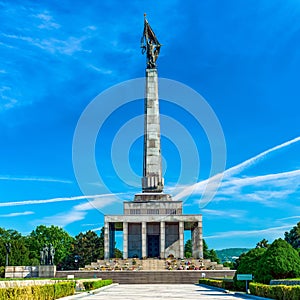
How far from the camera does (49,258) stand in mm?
43781

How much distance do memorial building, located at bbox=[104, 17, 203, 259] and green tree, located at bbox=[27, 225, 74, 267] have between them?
92.3 feet

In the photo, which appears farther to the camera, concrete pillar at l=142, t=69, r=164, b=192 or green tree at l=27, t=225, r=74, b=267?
green tree at l=27, t=225, r=74, b=267

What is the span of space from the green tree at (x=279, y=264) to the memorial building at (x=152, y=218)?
97.9ft

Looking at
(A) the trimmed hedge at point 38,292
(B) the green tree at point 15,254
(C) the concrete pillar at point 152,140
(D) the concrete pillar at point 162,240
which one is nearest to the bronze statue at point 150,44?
(C) the concrete pillar at point 152,140

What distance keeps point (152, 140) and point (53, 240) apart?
36424 mm

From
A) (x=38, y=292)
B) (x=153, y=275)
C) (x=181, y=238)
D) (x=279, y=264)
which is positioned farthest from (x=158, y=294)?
(x=181, y=238)

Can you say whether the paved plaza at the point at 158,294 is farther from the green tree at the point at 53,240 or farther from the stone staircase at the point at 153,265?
the green tree at the point at 53,240

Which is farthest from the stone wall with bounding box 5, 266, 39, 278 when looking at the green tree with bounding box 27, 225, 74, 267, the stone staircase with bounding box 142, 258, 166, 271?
the green tree with bounding box 27, 225, 74, 267

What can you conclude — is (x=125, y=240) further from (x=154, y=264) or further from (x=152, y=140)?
(x=152, y=140)

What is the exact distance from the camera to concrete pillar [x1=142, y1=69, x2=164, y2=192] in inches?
2073

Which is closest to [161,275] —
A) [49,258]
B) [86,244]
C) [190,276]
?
[190,276]

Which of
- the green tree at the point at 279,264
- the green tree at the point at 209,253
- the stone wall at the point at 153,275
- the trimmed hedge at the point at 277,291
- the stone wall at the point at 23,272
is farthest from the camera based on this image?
the green tree at the point at 209,253

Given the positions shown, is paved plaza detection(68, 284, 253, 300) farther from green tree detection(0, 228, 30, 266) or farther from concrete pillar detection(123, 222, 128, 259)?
green tree detection(0, 228, 30, 266)

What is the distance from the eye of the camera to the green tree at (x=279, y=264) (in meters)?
19.7
